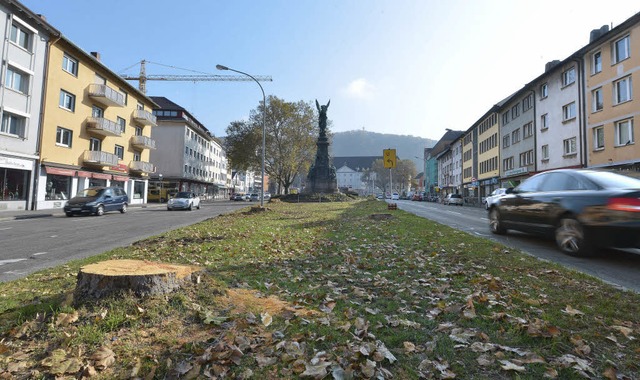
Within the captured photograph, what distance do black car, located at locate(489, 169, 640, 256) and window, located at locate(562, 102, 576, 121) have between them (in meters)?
25.7

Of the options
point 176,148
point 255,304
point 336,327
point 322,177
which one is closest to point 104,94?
point 322,177

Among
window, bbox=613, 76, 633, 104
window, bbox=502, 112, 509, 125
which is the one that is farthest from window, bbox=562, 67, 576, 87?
window, bbox=502, 112, 509, 125

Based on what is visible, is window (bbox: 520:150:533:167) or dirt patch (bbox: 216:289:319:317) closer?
dirt patch (bbox: 216:289:319:317)

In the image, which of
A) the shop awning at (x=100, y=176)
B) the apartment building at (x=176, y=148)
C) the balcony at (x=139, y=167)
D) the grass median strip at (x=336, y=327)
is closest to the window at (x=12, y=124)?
the shop awning at (x=100, y=176)

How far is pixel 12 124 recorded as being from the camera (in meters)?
22.9

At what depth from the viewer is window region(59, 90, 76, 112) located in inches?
1093

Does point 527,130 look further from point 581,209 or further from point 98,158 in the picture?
point 98,158

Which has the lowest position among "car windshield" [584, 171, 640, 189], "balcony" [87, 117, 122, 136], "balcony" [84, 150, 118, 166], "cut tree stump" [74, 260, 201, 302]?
"cut tree stump" [74, 260, 201, 302]

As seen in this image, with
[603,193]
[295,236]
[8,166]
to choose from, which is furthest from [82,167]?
[603,193]

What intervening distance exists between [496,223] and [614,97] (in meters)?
22.3

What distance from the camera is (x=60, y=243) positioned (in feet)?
30.0

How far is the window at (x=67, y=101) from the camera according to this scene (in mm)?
27766

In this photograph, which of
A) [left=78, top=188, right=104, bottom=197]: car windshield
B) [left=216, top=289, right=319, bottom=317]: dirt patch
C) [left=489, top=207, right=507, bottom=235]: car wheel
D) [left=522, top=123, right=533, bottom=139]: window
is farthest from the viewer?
[left=522, top=123, right=533, bottom=139]: window

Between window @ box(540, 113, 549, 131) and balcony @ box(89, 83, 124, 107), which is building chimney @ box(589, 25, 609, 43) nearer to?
window @ box(540, 113, 549, 131)
